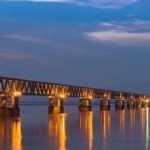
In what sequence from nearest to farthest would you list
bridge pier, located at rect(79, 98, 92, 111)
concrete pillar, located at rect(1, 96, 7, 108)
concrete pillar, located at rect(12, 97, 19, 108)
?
1. concrete pillar, located at rect(12, 97, 19, 108)
2. concrete pillar, located at rect(1, 96, 7, 108)
3. bridge pier, located at rect(79, 98, 92, 111)

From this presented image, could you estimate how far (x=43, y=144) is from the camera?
2019 inches

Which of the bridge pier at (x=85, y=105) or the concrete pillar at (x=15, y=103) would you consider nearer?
the concrete pillar at (x=15, y=103)

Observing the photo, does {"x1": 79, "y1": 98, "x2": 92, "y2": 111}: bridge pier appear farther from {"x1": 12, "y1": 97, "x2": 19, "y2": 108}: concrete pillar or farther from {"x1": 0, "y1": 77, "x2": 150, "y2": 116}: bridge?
{"x1": 12, "y1": 97, "x2": 19, "y2": 108}: concrete pillar

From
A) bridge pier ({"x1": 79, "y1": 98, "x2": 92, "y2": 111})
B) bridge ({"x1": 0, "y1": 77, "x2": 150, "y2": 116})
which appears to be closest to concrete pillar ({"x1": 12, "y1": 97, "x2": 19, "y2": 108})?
bridge ({"x1": 0, "y1": 77, "x2": 150, "y2": 116})

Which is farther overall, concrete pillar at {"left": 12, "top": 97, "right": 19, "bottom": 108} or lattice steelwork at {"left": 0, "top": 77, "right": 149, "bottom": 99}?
lattice steelwork at {"left": 0, "top": 77, "right": 149, "bottom": 99}

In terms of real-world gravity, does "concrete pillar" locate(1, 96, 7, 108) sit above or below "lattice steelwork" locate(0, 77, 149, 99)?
below

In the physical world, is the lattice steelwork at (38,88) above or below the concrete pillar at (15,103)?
above

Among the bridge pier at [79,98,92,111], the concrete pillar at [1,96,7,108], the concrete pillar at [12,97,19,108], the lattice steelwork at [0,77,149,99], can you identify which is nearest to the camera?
the concrete pillar at [12,97,19,108]

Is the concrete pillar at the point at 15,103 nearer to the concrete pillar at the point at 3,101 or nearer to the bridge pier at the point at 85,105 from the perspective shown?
the concrete pillar at the point at 3,101

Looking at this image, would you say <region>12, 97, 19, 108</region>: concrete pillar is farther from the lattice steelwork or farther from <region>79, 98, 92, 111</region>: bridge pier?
<region>79, 98, 92, 111</region>: bridge pier

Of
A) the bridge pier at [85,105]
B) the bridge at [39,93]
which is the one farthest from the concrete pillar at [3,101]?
the bridge pier at [85,105]

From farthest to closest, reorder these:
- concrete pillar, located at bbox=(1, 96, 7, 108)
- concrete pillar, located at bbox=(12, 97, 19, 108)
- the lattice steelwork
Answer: the lattice steelwork, concrete pillar, located at bbox=(1, 96, 7, 108), concrete pillar, located at bbox=(12, 97, 19, 108)

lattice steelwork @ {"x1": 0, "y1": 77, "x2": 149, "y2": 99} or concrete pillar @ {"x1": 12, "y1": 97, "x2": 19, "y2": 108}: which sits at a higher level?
lattice steelwork @ {"x1": 0, "y1": 77, "x2": 149, "y2": 99}

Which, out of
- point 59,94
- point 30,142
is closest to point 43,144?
point 30,142
